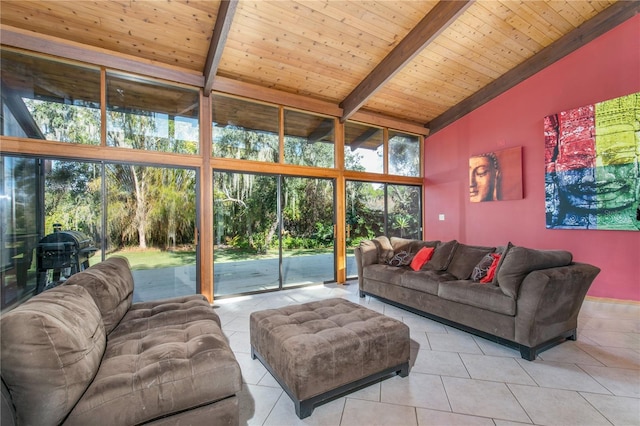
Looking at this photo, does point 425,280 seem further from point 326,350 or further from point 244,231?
point 244,231

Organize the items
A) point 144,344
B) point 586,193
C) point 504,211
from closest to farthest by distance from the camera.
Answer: point 144,344, point 586,193, point 504,211

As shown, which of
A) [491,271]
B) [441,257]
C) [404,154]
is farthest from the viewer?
[404,154]

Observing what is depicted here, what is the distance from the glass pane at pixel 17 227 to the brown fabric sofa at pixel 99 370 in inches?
91.2

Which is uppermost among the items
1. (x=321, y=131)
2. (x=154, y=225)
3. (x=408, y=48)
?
(x=408, y=48)

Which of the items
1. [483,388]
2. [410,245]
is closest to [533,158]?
[410,245]

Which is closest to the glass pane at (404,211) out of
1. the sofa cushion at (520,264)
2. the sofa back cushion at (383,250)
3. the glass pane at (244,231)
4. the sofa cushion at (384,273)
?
the sofa back cushion at (383,250)

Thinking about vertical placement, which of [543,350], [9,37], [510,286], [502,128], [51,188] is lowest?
[543,350]

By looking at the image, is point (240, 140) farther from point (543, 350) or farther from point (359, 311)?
point (543, 350)

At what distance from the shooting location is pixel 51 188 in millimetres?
3412

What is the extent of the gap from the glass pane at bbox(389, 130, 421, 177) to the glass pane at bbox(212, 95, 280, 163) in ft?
8.98

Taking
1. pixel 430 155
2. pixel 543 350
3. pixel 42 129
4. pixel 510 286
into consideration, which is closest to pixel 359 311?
pixel 510 286

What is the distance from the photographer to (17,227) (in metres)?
3.29

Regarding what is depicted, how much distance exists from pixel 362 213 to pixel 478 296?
327 centimetres

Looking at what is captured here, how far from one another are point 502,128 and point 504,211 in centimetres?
157
